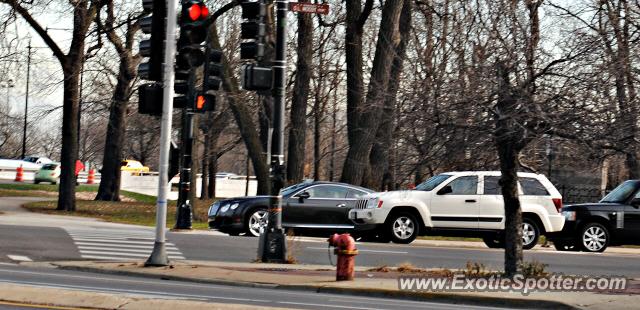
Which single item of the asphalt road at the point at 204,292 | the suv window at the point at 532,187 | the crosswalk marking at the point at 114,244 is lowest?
the asphalt road at the point at 204,292

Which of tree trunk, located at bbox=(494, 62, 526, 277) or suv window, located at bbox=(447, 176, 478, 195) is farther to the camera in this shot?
suv window, located at bbox=(447, 176, 478, 195)

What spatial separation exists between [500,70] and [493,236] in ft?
37.1

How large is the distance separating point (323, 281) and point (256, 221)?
10.00m

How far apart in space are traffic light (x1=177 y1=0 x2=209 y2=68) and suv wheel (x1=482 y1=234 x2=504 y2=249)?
1065 cm

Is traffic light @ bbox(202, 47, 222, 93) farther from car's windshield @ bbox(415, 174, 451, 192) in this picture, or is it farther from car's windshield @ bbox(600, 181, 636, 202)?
car's windshield @ bbox(600, 181, 636, 202)

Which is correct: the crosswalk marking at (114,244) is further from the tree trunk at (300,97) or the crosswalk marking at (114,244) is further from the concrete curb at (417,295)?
the tree trunk at (300,97)

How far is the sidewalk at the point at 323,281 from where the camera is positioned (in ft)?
49.5

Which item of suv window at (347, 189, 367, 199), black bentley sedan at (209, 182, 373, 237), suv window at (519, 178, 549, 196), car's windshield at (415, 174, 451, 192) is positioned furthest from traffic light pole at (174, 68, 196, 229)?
suv window at (519, 178, 549, 196)

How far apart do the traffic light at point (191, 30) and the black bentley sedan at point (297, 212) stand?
27.6ft

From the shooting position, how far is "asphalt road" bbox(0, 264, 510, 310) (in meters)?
14.3

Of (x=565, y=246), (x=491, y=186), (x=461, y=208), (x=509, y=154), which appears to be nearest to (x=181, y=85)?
(x=509, y=154)

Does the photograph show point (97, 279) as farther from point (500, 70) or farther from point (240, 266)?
point (500, 70)

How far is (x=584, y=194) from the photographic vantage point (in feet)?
156

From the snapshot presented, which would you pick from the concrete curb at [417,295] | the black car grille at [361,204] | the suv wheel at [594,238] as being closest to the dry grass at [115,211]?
the black car grille at [361,204]
